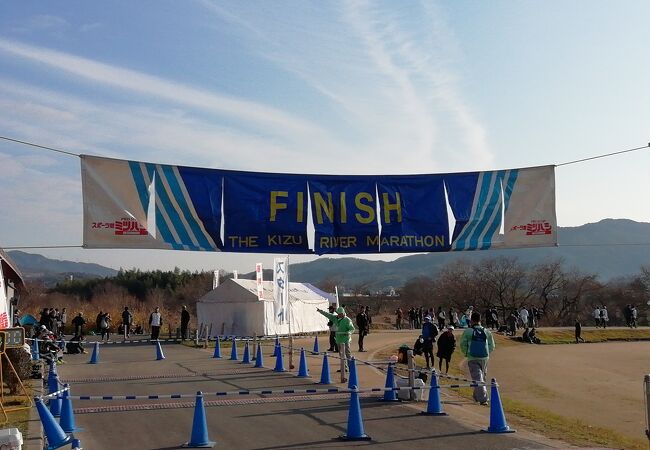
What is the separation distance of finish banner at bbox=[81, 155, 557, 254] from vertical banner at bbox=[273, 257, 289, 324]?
11.7 m

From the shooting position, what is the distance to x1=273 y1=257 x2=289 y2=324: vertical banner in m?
24.1

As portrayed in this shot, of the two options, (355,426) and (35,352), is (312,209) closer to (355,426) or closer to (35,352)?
(355,426)

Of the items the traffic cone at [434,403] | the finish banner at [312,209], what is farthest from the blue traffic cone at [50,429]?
the traffic cone at [434,403]

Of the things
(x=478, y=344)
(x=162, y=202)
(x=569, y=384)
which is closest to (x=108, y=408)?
(x=162, y=202)

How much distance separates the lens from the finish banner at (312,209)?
Result: 38.1 feet

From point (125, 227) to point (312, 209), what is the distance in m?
3.11

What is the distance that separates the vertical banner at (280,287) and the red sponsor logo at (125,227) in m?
12.4

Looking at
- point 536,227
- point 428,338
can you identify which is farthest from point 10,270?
point 536,227

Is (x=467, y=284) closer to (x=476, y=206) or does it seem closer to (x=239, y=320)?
(x=239, y=320)

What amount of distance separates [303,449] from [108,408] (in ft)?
18.2

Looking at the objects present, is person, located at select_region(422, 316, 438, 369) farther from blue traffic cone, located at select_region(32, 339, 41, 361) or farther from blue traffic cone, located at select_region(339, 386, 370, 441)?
blue traffic cone, located at select_region(339, 386, 370, 441)

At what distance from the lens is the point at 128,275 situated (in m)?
95.7

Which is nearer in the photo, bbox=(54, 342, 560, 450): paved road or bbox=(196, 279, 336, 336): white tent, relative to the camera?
bbox=(54, 342, 560, 450): paved road

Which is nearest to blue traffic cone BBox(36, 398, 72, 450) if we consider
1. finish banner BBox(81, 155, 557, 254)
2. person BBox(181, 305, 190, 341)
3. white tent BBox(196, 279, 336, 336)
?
finish banner BBox(81, 155, 557, 254)
